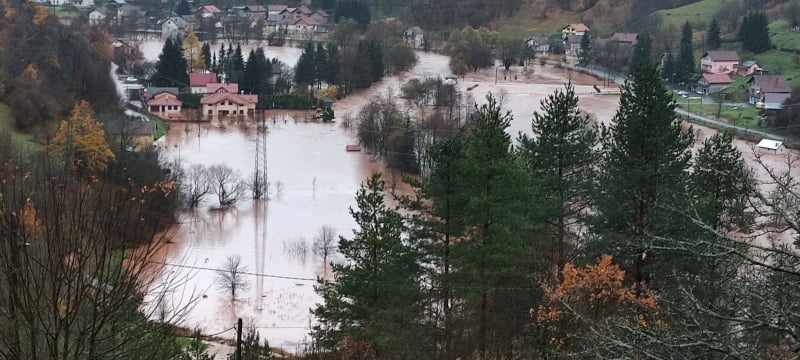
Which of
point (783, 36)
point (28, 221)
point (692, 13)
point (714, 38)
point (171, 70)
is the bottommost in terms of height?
point (171, 70)

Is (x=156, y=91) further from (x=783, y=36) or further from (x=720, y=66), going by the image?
(x=783, y=36)

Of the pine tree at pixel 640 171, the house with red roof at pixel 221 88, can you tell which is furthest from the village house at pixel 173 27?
the pine tree at pixel 640 171

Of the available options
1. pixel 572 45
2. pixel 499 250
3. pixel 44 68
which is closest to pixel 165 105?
pixel 44 68

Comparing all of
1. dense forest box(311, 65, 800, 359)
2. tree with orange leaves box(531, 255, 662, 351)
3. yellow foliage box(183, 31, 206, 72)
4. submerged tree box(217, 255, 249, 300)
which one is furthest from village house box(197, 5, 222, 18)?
tree with orange leaves box(531, 255, 662, 351)

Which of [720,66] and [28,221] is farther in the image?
[720,66]

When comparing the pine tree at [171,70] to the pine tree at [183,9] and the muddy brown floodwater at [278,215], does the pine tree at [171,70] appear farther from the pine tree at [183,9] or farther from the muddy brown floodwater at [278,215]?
the pine tree at [183,9]

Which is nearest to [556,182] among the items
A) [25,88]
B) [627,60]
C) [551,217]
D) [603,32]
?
[551,217]
